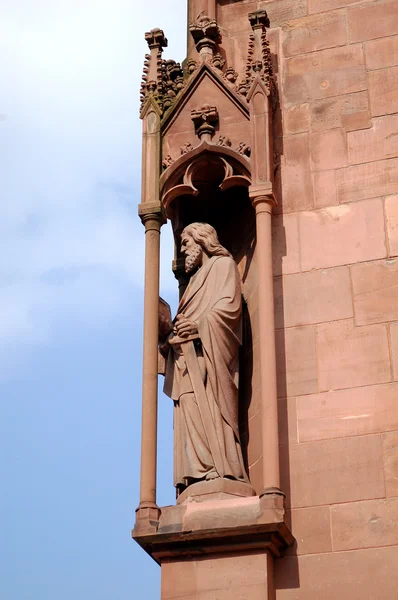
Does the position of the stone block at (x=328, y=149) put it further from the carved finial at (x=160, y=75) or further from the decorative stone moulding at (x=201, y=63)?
the carved finial at (x=160, y=75)

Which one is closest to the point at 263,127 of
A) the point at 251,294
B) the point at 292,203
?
the point at 292,203

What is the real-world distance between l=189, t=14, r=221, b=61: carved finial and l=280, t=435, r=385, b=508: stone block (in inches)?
152

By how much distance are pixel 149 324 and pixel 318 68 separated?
288 centimetres

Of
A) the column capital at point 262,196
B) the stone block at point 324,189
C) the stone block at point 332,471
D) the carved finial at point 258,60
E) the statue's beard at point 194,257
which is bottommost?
the stone block at point 332,471

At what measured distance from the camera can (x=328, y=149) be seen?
1196 cm

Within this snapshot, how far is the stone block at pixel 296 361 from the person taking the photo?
11055 mm

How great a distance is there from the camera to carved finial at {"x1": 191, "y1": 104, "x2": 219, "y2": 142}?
1203 centimetres

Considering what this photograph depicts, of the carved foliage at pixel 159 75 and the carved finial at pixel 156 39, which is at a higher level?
the carved finial at pixel 156 39

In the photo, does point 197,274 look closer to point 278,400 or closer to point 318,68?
point 278,400

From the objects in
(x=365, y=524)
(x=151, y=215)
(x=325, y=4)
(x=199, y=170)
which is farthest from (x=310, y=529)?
(x=325, y=4)

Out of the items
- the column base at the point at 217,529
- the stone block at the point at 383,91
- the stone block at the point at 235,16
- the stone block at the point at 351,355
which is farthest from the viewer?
the stone block at the point at 235,16

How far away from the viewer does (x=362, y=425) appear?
1071 centimetres

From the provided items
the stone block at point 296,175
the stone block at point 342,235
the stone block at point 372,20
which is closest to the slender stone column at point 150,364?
the stone block at point 296,175

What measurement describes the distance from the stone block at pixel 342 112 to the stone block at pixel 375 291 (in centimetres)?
139
